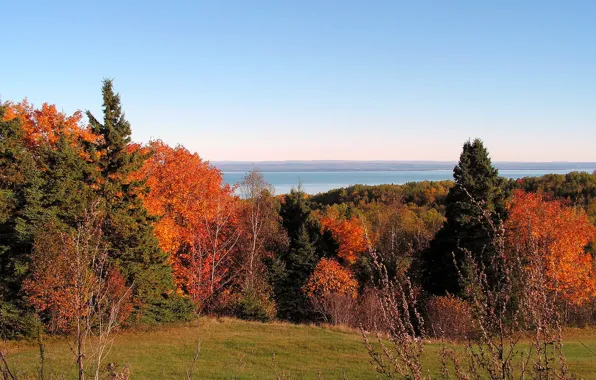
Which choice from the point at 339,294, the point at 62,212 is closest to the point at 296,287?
the point at 339,294

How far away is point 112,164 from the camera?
2245 cm

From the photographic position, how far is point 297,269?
32.8 meters

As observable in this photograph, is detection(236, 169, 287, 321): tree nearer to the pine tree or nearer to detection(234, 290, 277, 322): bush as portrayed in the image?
detection(234, 290, 277, 322): bush

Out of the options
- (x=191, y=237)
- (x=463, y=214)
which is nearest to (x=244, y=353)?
(x=191, y=237)

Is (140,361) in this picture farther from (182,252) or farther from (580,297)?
(580,297)

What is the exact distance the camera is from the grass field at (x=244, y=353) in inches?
568

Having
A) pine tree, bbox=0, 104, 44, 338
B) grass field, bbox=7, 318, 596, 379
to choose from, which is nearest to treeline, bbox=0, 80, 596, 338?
pine tree, bbox=0, 104, 44, 338

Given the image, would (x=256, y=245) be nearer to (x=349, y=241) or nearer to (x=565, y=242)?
(x=349, y=241)

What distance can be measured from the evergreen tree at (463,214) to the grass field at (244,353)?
6913 mm

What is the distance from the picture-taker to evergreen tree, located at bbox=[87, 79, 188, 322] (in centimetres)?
2180

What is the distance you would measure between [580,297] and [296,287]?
1819 cm

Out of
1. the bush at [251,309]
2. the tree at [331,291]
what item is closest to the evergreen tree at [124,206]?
the bush at [251,309]

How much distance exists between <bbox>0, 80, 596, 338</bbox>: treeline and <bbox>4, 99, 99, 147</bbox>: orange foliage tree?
101mm

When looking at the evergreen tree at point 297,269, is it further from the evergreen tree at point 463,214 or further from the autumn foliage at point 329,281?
the evergreen tree at point 463,214
